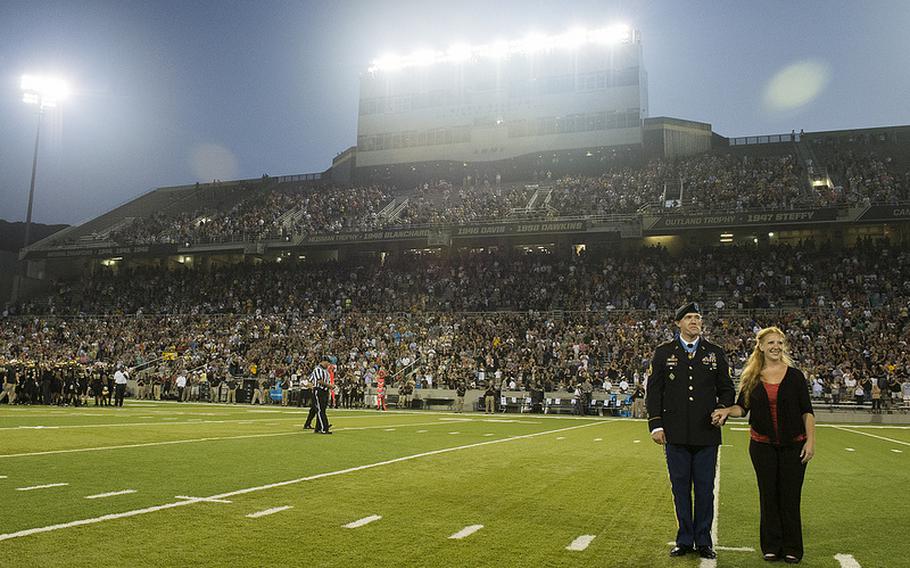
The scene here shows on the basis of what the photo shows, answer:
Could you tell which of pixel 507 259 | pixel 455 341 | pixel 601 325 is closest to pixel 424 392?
pixel 455 341

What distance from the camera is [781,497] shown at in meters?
5.25

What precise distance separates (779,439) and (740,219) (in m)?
37.0

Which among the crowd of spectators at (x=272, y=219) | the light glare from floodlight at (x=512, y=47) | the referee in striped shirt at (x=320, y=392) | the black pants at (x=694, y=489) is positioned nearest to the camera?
the black pants at (x=694, y=489)

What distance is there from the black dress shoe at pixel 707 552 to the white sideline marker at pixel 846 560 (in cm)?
87

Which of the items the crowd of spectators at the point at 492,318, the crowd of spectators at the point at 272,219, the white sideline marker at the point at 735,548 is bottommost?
the white sideline marker at the point at 735,548

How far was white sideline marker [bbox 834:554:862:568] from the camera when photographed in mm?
5066

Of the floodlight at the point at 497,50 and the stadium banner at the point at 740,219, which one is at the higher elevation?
the floodlight at the point at 497,50

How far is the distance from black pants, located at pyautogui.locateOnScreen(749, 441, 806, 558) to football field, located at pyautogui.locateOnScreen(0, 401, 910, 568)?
0.18 meters

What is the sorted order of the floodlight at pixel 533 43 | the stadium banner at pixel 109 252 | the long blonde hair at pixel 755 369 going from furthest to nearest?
the floodlight at pixel 533 43 < the stadium banner at pixel 109 252 < the long blonde hair at pixel 755 369

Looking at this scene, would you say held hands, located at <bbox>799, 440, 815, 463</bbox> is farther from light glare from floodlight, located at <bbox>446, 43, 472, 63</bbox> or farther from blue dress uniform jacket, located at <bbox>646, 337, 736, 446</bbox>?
light glare from floodlight, located at <bbox>446, 43, 472, 63</bbox>

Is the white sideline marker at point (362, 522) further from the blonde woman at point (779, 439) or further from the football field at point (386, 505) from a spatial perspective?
the blonde woman at point (779, 439)

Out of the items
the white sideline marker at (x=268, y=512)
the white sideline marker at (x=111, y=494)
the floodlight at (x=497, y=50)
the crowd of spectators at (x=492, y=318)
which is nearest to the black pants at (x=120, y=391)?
the crowd of spectators at (x=492, y=318)

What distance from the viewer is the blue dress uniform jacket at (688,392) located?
17.7 ft

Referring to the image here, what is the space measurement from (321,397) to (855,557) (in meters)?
12.7
